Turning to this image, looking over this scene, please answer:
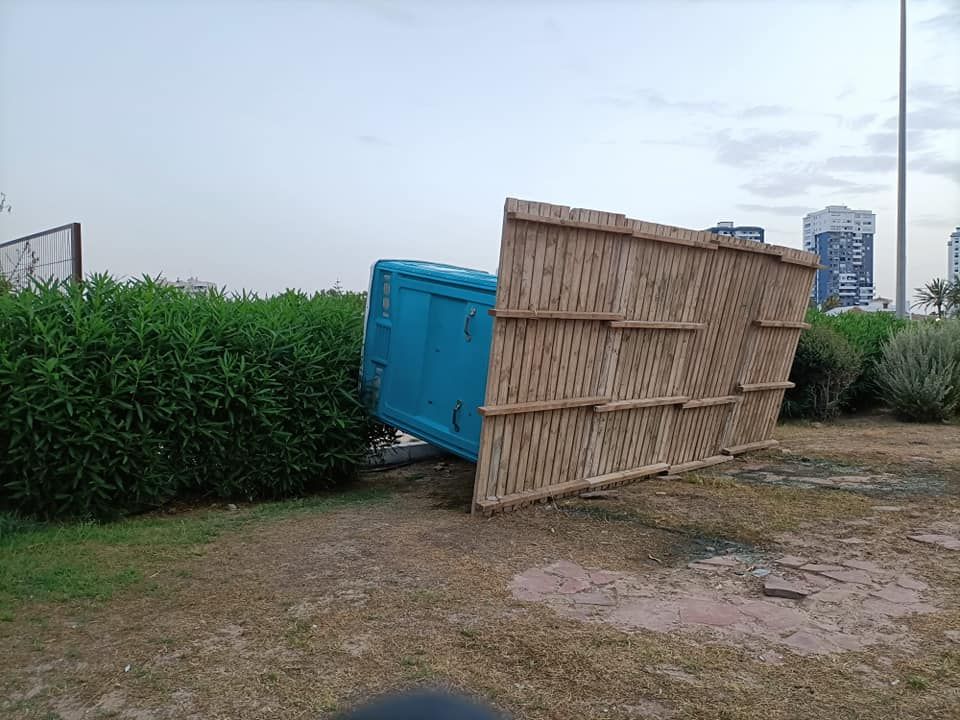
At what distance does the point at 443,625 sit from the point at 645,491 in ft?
11.9

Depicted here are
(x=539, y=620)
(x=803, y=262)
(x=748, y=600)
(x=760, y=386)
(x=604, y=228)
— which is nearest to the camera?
(x=539, y=620)

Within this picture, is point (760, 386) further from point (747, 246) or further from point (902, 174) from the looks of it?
point (902, 174)

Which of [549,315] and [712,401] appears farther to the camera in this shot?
[712,401]

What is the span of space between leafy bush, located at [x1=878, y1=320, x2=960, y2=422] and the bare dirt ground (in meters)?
7.32

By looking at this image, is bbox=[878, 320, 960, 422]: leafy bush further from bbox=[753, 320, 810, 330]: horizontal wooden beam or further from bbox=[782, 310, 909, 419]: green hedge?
bbox=[753, 320, 810, 330]: horizontal wooden beam

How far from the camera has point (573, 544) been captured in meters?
5.75

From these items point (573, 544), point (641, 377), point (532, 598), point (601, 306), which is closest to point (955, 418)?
point (641, 377)

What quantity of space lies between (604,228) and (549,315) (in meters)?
0.88

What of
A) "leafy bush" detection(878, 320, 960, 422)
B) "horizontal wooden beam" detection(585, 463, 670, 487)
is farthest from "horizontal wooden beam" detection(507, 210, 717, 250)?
"leafy bush" detection(878, 320, 960, 422)

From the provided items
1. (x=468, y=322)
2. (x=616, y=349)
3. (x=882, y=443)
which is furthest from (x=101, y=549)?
(x=882, y=443)

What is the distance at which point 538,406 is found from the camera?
6.56 m

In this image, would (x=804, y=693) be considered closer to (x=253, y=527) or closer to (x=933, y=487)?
(x=253, y=527)

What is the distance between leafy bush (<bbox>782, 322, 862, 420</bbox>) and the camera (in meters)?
13.7

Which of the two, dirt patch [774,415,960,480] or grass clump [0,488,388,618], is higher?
dirt patch [774,415,960,480]
